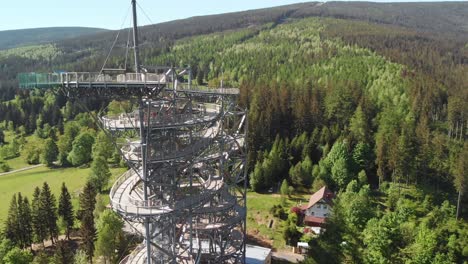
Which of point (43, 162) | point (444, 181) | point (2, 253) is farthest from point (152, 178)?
point (43, 162)

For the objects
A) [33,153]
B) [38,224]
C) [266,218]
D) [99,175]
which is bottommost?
[33,153]

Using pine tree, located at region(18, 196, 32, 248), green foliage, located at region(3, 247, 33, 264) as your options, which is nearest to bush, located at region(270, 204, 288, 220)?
green foliage, located at region(3, 247, 33, 264)

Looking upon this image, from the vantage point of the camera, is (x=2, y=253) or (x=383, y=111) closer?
(x=2, y=253)

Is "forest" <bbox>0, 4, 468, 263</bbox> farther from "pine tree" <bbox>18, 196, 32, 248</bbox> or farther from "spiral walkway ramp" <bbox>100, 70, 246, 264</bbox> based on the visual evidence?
"spiral walkway ramp" <bbox>100, 70, 246, 264</bbox>

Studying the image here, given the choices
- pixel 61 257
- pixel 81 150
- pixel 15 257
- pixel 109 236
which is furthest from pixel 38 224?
pixel 81 150

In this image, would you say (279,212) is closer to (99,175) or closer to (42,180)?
(99,175)

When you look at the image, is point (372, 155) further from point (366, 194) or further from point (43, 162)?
point (43, 162)
